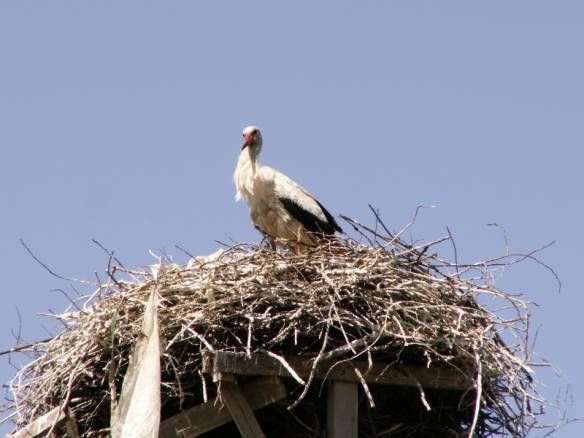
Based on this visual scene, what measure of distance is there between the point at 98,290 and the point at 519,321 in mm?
2676

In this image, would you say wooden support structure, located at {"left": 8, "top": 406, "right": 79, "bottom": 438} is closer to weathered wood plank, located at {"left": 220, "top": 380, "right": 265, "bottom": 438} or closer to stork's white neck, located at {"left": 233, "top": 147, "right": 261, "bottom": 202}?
weathered wood plank, located at {"left": 220, "top": 380, "right": 265, "bottom": 438}

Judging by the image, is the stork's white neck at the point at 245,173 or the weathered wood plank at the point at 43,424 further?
the stork's white neck at the point at 245,173

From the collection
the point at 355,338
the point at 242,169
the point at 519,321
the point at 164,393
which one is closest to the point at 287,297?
the point at 355,338

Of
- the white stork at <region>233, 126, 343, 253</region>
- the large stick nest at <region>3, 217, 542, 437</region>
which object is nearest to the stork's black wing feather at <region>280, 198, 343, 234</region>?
the white stork at <region>233, 126, 343, 253</region>

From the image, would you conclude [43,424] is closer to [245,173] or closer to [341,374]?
[341,374]

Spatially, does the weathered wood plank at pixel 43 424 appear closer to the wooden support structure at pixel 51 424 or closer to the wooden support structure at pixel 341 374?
the wooden support structure at pixel 51 424

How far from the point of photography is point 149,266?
7.85 metres

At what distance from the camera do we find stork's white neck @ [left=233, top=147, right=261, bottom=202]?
977 centimetres

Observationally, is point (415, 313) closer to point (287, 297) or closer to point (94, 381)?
point (287, 297)

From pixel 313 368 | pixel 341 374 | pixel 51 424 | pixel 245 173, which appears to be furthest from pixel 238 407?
pixel 245 173

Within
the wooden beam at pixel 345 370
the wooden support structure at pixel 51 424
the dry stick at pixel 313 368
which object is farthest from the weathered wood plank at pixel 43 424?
the dry stick at pixel 313 368

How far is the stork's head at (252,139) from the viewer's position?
396 inches

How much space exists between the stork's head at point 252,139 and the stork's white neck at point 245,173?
0.12 ft

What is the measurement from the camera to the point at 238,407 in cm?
659
